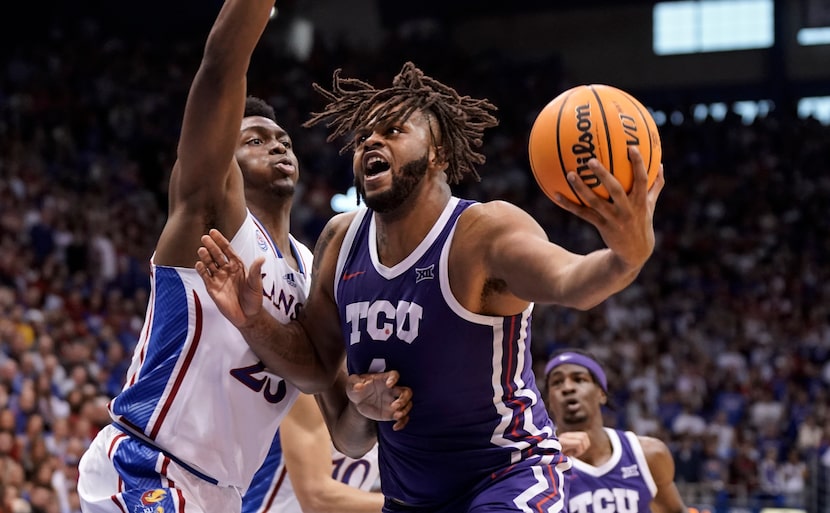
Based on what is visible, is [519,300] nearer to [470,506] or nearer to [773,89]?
[470,506]

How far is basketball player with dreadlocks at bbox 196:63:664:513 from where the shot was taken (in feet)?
11.2

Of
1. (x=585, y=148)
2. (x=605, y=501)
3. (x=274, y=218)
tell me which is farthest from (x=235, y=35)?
(x=605, y=501)

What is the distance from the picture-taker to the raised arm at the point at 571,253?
2.69 meters

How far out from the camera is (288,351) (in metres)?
3.76

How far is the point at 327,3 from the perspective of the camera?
23.0 m

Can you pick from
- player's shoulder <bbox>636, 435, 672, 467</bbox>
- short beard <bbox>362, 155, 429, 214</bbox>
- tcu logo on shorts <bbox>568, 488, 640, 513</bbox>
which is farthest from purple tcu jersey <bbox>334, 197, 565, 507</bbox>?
player's shoulder <bbox>636, 435, 672, 467</bbox>

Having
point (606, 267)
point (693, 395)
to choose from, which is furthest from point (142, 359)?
point (693, 395)

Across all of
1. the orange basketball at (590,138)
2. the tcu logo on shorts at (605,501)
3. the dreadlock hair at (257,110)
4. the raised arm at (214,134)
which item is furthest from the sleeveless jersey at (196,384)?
the tcu logo on shorts at (605,501)

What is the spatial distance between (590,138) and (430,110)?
3.22 ft

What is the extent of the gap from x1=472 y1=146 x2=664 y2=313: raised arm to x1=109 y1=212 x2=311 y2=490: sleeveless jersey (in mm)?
907

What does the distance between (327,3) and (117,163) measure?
28.2 feet

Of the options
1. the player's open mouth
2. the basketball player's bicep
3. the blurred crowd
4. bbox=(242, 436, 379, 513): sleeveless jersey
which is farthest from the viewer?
the blurred crowd

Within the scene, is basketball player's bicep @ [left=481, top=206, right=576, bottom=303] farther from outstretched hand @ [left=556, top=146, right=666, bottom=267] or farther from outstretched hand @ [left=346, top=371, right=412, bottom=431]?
Answer: outstretched hand @ [left=346, top=371, right=412, bottom=431]

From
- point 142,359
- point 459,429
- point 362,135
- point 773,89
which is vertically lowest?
point 459,429
